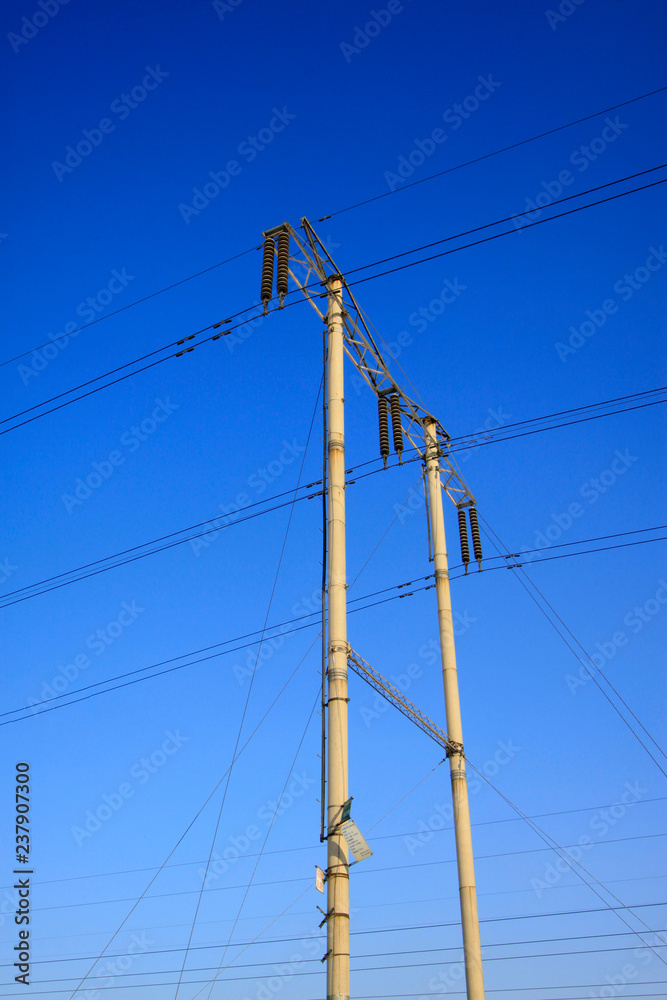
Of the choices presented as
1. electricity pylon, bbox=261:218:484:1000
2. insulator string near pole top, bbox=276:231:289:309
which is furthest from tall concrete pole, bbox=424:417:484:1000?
insulator string near pole top, bbox=276:231:289:309

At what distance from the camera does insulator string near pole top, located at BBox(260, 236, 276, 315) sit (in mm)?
16156

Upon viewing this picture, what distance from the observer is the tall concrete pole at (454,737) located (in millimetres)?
17938

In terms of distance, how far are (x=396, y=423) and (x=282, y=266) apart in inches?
209

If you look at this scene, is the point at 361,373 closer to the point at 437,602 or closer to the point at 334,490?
the point at 334,490

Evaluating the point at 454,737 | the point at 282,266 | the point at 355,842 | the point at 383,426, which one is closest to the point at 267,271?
the point at 282,266

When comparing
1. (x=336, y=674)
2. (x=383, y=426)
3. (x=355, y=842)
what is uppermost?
(x=383, y=426)

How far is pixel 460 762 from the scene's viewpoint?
1958 centimetres

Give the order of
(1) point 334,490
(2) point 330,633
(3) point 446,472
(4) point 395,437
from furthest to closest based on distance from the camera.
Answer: (3) point 446,472 → (4) point 395,437 → (1) point 334,490 → (2) point 330,633

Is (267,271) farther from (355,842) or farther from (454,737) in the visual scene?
(454,737)

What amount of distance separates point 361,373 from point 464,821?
421 inches

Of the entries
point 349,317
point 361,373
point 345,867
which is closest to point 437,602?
point 361,373

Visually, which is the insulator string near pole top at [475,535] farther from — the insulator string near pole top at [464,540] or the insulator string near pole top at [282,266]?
the insulator string near pole top at [282,266]

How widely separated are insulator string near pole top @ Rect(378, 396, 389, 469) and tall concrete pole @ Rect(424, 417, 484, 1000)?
12.8ft

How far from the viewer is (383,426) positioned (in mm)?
19641
